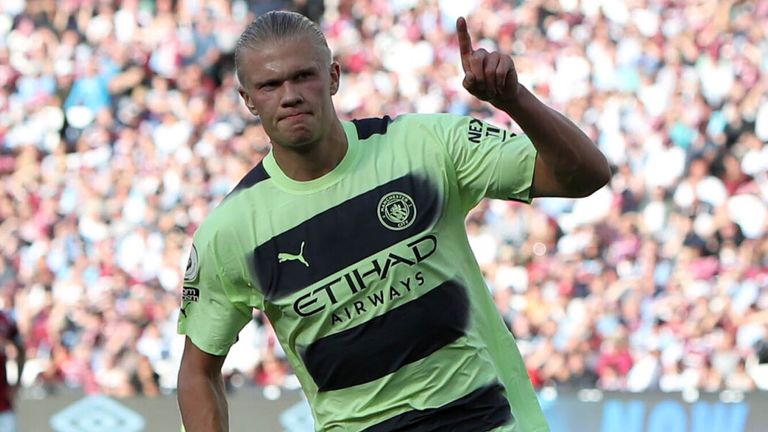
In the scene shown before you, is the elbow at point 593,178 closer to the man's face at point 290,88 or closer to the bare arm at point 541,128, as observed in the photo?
the bare arm at point 541,128

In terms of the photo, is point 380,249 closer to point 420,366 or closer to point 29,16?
point 420,366

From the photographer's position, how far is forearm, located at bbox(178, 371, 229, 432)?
4008 millimetres

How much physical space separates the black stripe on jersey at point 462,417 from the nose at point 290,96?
0.95m

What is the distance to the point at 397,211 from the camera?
383cm

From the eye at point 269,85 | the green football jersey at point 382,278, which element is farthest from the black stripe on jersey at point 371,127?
the eye at point 269,85

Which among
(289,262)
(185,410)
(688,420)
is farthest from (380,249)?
(688,420)

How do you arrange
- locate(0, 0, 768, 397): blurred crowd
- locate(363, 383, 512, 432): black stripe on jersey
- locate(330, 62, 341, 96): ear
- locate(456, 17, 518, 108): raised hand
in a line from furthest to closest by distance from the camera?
1. locate(0, 0, 768, 397): blurred crowd
2. locate(330, 62, 341, 96): ear
3. locate(363, 383, 512, 432): black stripe on jersey
4. locate(456, 17, 518, 108): raised hand

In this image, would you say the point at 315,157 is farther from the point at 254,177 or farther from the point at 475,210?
the point at 475,210

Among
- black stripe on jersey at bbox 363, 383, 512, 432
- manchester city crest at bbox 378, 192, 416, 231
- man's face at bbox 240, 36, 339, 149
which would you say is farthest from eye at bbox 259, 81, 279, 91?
black stripe on jersey at bbox 363, 383, 512, 432

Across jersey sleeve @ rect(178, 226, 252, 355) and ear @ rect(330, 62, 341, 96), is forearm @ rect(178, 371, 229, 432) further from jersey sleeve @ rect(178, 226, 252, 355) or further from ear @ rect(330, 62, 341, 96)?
ear @ rect(330, 62, 341, 96)

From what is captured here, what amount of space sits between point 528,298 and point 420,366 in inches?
313

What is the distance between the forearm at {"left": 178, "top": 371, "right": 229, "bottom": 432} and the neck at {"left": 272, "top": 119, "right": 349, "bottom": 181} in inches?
27.2

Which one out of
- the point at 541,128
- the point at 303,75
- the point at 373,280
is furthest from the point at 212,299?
the point at 541,128

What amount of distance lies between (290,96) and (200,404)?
1.00 meters
